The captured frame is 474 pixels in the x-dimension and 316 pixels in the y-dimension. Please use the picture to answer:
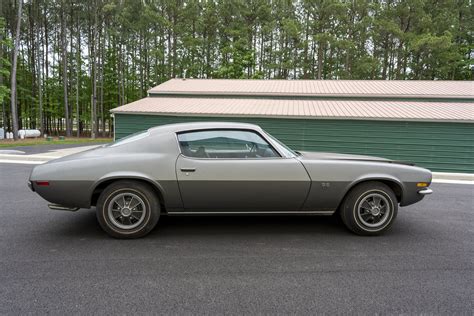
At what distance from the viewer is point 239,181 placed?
3.20m

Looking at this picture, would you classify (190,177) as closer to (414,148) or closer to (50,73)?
(414,148)

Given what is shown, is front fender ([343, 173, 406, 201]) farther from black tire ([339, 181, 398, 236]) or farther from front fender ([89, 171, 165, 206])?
front fender ([89, 171, 165, 206])

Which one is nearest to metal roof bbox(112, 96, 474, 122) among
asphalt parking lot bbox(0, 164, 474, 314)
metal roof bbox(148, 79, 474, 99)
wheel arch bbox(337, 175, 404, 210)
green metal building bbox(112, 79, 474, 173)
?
green metal building bbox(112, 79, 474, 173)

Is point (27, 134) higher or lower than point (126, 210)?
higher

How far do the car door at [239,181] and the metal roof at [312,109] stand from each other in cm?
854

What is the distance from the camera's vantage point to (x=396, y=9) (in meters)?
25.8

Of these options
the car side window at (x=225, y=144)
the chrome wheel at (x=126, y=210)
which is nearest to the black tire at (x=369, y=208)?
the car side window at (x=225, y=144)

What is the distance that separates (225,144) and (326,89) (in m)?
13.4

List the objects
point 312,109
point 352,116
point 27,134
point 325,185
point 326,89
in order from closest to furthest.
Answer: point 325,185
point 352,116
point 312,109
point 326,89
point 27,134

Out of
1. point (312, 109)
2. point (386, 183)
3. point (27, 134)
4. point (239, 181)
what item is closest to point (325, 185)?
point (386, 183)

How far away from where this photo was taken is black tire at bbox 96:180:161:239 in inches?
124

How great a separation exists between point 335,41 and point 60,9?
2657cm

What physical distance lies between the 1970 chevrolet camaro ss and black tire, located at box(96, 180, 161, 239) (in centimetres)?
1

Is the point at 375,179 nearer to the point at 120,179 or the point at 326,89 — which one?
the point at 120,179
